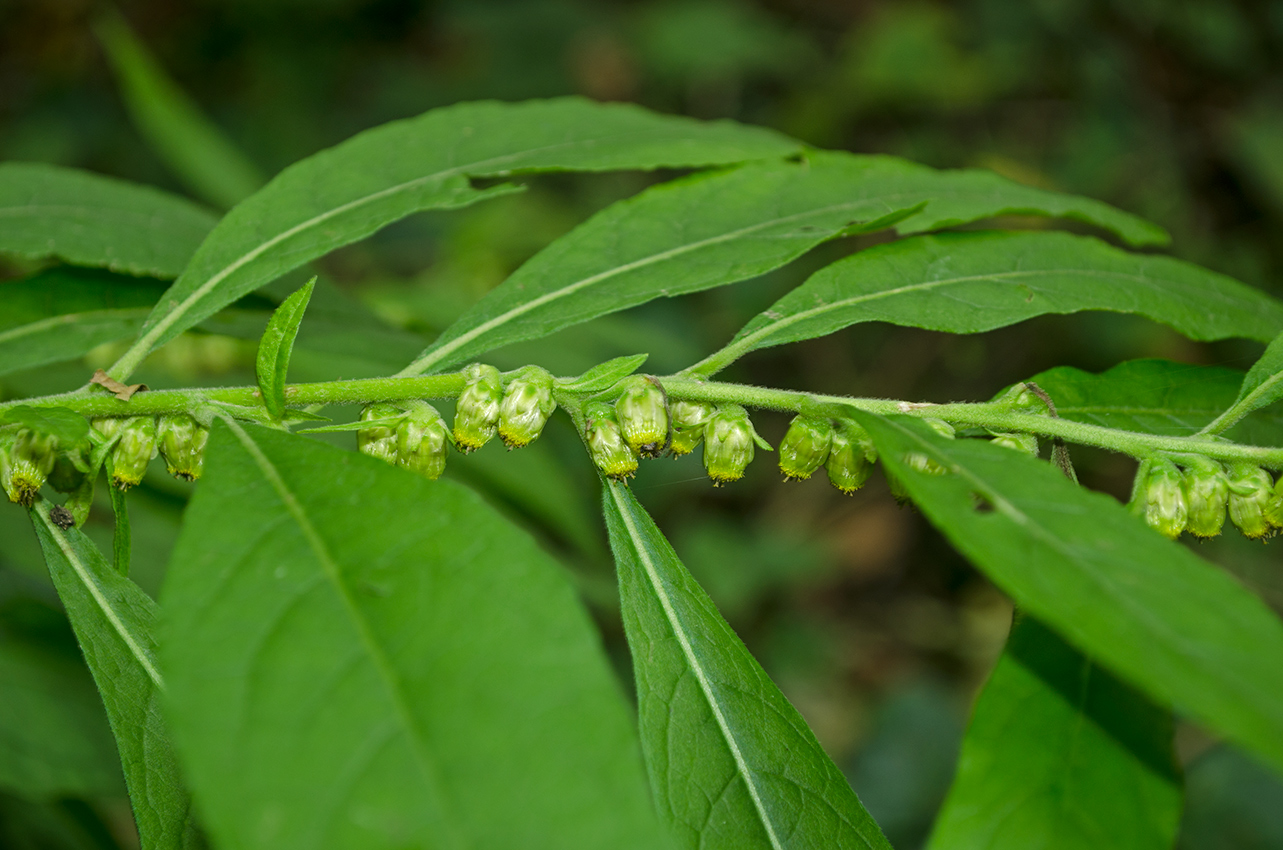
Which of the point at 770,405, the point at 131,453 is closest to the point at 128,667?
the point at 131,453

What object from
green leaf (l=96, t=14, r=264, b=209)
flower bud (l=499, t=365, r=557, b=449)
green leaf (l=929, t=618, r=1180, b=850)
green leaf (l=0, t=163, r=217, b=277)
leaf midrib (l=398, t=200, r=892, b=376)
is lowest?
green leaf (l=929, t=618, r=1180, b=850)

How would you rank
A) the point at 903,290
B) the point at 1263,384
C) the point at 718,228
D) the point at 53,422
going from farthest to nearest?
the point at 718,228
the point at 903,290
the point at 1263,384
the point at 53,422

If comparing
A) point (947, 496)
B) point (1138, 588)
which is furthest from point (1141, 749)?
point (947, 496)

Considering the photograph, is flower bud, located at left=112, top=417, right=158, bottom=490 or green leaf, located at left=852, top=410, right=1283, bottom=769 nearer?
green leaf, located at left=852, top=410, right=1283, bottom=769

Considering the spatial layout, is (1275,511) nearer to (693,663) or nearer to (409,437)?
(693,663)

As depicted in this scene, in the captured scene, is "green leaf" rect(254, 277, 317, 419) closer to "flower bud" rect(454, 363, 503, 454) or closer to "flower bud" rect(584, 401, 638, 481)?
"flower bud" rect(454, 363, 503, 454)

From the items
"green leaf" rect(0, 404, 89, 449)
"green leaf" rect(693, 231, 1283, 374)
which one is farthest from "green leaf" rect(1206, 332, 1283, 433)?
"green leaf" rect(0, 404, 89, 449)
